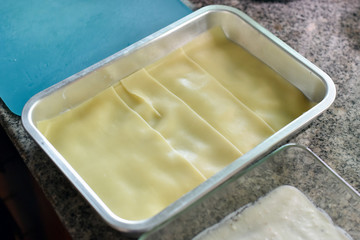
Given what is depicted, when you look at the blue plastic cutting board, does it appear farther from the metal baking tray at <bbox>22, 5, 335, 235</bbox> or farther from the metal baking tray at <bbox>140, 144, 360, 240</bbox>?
the metal baking tray at <bbox>140, 144, 360, 240</bbox>

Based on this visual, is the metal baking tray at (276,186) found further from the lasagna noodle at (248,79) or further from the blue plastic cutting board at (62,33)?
the blue plastic cutting board at (62,33)

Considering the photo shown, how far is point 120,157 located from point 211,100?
201mm

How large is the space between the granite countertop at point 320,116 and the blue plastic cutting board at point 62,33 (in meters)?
0.08

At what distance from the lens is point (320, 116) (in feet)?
2.74

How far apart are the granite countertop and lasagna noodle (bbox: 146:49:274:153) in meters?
0.09

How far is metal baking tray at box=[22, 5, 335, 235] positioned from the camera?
63cm

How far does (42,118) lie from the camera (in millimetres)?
772

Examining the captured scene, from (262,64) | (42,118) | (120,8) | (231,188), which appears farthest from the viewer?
(120,8)

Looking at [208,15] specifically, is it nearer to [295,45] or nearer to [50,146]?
[295,45]

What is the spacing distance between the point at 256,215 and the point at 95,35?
1.76ft

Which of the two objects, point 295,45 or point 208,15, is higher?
point 208,15

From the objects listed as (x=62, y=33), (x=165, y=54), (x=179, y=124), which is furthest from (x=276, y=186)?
(x=62, y=33)

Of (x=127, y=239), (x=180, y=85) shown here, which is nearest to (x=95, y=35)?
(x=180, y=85)

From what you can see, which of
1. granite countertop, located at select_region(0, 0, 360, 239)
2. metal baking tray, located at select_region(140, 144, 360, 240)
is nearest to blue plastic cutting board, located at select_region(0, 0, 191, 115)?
granite countertop, located at select_region(0, 0, 360, 239)
